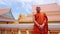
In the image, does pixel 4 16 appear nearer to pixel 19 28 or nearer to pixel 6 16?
pixel 6 16

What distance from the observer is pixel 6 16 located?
3271 millimetres

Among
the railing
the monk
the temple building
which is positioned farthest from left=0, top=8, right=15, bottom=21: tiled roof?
the monk

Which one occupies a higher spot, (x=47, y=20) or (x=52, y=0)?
(x=52, y=0)

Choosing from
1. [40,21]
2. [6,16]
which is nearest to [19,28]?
[6,16]

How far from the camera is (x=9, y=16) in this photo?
129 inches

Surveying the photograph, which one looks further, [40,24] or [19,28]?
[19,28]

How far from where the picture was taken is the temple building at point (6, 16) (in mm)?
3248

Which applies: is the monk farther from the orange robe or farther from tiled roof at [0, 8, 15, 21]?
tiled roof at [0, 8, 15, 21]

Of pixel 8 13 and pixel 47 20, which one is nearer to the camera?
pixel 47 20

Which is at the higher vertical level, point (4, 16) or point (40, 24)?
point (4, 16)

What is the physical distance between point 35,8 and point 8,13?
1.72 feet

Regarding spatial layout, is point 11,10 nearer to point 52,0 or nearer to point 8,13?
point 8,13

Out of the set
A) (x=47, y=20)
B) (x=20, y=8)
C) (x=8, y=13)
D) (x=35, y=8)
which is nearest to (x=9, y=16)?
(x=8, y=13)

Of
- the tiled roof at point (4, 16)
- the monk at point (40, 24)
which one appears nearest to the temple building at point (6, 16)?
the tiled roof at point (4, 16)
